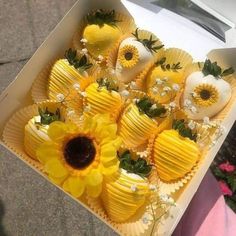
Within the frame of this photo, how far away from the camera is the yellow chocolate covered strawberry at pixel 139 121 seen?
3.88 ft

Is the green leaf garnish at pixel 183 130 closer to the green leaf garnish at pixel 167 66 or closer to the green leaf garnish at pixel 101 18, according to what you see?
the green leaf garnish at pixel 167 66

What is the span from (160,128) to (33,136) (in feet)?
0.98

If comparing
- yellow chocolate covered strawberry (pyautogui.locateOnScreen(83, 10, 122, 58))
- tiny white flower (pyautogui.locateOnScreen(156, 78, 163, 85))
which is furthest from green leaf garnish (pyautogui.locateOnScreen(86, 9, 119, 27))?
tiny white flower (pyautogui.locateOnScreen(156, 78, 163, 85))

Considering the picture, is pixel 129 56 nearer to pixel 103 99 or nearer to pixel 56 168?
pixel 103 99

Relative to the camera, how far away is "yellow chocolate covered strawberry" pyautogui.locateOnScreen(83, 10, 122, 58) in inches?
50.9

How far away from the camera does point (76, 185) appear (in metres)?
0.98

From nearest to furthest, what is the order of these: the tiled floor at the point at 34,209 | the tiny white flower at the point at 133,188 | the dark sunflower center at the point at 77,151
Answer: the dark sunflower center at the point at 77,151
the tiny white flower at the point at 133,188
the tiled floor at the point at 34,209

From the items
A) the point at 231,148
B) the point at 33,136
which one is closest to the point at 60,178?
the point at 33,136

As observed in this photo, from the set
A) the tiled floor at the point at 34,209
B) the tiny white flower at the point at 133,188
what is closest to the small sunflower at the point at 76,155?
the tiny white flower at the point at 133,188

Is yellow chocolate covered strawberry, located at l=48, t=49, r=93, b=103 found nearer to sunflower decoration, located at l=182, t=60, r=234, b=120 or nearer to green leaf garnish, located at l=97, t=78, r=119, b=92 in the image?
green leaf garnish, located at l=97, t=78, r=119, b=92

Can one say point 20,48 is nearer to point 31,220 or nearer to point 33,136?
point 31,220

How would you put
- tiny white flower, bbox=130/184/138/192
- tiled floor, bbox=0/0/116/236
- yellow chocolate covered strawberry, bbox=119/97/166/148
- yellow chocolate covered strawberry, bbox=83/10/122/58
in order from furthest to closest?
tiled floor, bbox=0/0/116/236, yellow chocolate covered strawberry, bbox=83/10/122/58, yellow chocolate covered strawberry, bbox=119/97/166/148, tiny white flower, bbox=130/184/138/192

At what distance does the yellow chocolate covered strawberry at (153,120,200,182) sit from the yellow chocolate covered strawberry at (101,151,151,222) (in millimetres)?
53

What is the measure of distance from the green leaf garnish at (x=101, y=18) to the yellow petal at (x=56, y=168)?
1.54ft
